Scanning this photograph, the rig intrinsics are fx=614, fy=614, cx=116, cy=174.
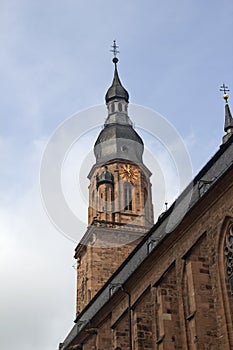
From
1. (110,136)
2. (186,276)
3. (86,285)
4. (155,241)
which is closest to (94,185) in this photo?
(110,136)

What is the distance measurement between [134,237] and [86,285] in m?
5.12

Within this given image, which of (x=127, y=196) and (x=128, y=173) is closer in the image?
(x=127, y=196)

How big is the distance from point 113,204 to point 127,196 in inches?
59.5

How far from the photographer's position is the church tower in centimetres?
4619

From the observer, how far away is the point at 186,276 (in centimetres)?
2483

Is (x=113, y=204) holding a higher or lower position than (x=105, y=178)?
lower

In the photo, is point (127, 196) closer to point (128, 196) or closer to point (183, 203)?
point (128, 196)

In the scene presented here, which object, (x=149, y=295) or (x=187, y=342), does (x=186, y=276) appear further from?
(x=149, y=295)

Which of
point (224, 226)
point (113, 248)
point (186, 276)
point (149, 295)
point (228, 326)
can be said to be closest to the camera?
point (228, 326)

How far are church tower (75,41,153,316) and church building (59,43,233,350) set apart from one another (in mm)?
106

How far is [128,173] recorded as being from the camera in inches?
2040

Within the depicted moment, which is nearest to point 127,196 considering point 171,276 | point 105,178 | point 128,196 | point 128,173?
point 128,196

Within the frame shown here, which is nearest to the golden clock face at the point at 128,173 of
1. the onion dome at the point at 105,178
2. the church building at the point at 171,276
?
the onion dome at the point at 105,178

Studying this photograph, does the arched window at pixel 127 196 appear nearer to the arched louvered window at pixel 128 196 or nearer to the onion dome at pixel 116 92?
the arched louvered window at pixel 128 196
